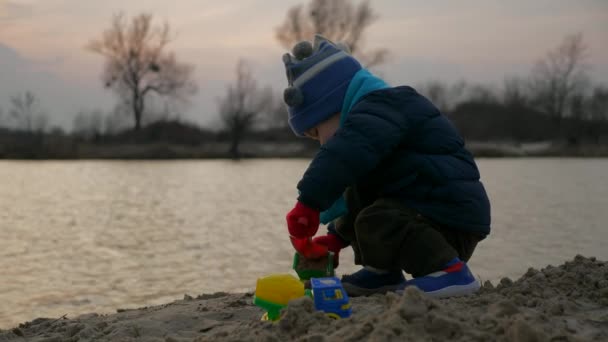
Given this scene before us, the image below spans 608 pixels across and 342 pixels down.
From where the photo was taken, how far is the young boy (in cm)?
166

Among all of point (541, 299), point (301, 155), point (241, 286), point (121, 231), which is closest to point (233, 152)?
point (301, 155)

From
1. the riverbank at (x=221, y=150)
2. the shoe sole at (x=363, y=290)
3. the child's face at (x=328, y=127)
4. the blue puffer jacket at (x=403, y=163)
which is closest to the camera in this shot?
the blue puffer jacket at (x=403, y=163)

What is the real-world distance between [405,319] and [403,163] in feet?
2.30

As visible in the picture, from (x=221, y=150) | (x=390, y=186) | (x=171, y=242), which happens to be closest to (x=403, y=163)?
(x=390, y=186)

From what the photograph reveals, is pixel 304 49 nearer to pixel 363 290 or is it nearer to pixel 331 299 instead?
pixel 363 290

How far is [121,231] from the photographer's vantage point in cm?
459

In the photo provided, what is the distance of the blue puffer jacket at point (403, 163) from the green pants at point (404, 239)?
40mm

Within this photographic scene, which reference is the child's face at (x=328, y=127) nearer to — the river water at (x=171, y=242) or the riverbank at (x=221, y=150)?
the river water at (x=171, y=242)

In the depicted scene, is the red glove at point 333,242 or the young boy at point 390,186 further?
the red glove at point 333,242

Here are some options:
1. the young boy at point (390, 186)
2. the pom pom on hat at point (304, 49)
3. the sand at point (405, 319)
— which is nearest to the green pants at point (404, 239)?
the young boy at point (390, 186)

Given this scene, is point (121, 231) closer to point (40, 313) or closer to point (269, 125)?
point (40, 313)

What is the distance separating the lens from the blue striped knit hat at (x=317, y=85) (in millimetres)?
1978

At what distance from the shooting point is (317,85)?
6.50ft

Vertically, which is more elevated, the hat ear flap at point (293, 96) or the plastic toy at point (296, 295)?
the hat ear flap at point (293, 96)
